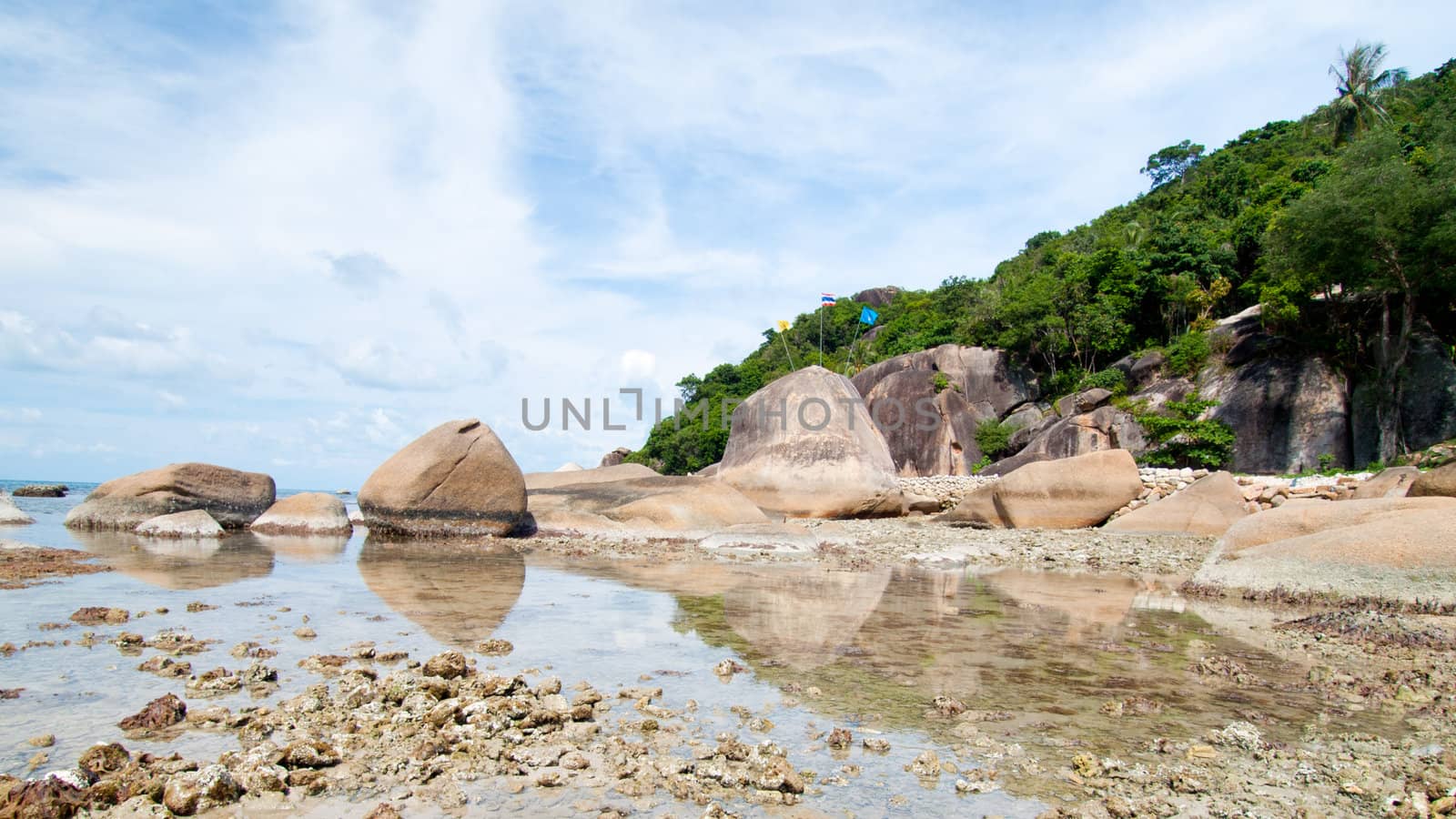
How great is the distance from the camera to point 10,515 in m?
16.3

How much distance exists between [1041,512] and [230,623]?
15.4 meters

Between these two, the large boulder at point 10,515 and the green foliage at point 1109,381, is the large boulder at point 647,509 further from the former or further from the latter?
the green foliage at point 1109,381

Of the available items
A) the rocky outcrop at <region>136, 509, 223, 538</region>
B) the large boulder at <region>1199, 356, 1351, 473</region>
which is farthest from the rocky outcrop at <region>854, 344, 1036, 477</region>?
the rocky outcrop at <region>136, 509, 223, 538</region>

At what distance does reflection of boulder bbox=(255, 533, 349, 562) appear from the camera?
11.2 m

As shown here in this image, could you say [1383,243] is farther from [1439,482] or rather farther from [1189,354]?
[1439,482]

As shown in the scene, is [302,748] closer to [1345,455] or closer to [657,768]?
[657,768]

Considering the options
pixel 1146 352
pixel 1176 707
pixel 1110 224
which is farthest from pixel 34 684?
pixel 1110 224

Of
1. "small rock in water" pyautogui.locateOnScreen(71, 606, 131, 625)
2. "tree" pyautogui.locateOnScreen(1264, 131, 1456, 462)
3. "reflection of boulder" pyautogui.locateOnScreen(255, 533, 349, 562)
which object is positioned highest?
"tree" pyautogui.locateOnScreen(1264, 131, 1456, 462)

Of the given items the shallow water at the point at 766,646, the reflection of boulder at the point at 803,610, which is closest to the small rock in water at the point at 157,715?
the shallow water at the point at 766,646

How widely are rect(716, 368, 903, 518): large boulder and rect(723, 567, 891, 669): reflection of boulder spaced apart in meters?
8.51

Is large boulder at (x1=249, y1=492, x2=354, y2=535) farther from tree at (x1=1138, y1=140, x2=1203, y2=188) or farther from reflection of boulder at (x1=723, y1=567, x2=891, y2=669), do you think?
tree at (x1=1138, y1=140, x2=1203, y2=188)

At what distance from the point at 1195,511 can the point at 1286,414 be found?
1168 cm

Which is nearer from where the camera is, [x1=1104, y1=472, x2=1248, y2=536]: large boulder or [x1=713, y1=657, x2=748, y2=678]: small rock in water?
[x1=713, y1=657, x2=748, y2=678]: small rock in water

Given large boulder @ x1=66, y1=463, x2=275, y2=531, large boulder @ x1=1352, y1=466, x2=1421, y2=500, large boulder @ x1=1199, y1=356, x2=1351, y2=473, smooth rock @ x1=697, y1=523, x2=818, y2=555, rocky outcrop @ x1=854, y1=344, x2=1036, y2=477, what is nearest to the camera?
smooth rock @ x1=697, y1=523, x2=818, y2=555
